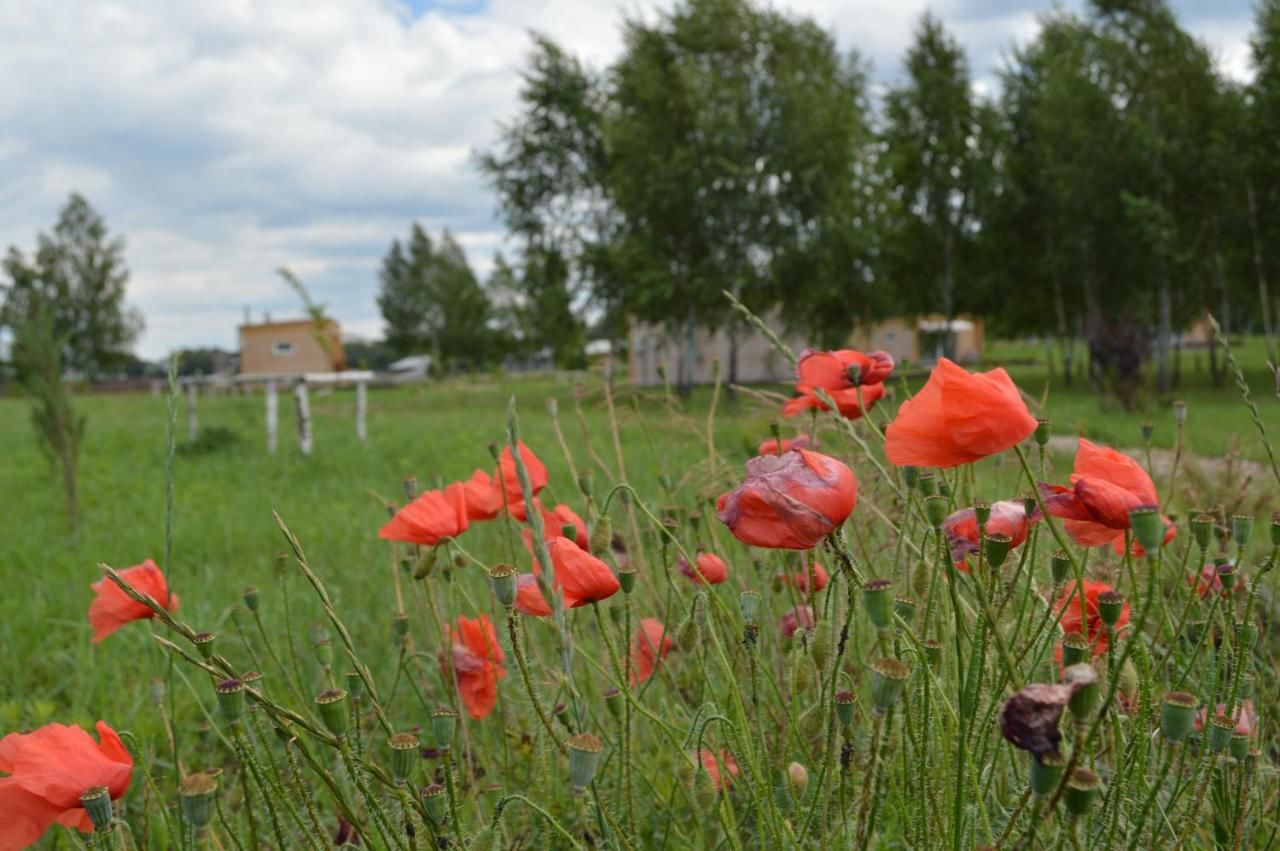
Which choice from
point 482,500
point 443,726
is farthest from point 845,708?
point 482,500

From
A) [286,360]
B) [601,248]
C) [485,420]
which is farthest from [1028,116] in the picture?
[286,360]

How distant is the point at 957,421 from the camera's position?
29.8 inches

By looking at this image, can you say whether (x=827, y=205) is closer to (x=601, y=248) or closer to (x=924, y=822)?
(x=601, y=248)

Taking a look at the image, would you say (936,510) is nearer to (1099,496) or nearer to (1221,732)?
(1099,496)

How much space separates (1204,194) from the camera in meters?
14.6

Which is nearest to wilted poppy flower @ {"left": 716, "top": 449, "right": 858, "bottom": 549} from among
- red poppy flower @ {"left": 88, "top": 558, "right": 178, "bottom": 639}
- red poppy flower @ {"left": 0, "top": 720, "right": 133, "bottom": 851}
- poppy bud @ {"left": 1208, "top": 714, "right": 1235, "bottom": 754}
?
poppy bud @ {"left": 1208, "top": 714, "right": 1235, "bottom": 754}

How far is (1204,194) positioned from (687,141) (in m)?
8.33

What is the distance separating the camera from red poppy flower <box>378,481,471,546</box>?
1280 millimetres

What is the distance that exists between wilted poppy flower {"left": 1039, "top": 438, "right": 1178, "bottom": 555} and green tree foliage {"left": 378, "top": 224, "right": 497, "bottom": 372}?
38594 millimetres

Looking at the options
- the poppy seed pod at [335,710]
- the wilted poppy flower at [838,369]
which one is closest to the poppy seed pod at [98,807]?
the poppy seed pod at [335,710]

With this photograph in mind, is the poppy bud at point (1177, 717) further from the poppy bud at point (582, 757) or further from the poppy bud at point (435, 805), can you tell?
the poppy bud at point (435, 805)

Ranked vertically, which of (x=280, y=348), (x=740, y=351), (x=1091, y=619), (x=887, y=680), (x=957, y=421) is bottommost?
(x=1091, y=619)

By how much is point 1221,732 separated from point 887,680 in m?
0.42

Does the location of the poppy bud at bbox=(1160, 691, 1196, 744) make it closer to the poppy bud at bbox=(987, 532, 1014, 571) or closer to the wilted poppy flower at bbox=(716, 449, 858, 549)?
the poppy bud at bbox=(987, 532, 1014, 571)
